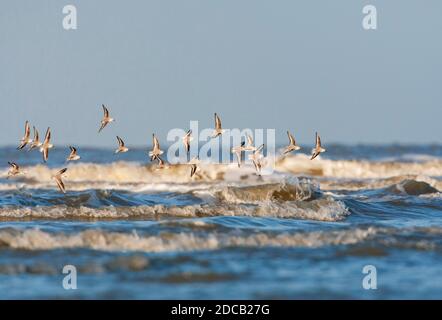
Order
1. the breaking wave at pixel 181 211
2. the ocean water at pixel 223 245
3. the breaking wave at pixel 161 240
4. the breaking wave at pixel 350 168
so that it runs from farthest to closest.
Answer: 1. the breaking wave at pixel 350 168
2. the breaking wave at pixel 181 211
3. the breaking wave at pixel 161 240
4. the ocean water at pixel 223 245

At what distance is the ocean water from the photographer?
11.8 metres

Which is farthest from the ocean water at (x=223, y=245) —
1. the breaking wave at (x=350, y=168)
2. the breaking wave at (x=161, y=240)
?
the breaking wave at (x=350, y=168)

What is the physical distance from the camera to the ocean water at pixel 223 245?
1178 cm

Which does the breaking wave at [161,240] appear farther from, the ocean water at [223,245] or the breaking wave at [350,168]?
the breaking wave at [350,168]

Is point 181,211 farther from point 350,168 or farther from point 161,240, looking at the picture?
point 350,168

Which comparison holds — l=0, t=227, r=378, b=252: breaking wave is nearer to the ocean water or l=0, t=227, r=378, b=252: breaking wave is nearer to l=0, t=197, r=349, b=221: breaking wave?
the ocean water

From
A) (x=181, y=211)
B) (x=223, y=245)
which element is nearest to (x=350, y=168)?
(x=181, y=211)

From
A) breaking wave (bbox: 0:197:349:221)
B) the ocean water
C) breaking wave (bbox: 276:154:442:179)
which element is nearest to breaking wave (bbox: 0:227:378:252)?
the ocean water

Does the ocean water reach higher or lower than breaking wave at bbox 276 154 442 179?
higher

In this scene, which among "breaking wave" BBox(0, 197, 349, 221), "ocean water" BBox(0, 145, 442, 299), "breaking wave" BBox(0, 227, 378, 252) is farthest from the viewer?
"breaking wave" BBox(0, 197, 349, 221)

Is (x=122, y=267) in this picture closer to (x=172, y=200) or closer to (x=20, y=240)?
(x=20, y=240)

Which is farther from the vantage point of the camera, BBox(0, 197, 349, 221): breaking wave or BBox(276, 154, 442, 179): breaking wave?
BBox(276, 154, 442, 179): breaking wave

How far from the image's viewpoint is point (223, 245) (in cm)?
1399
